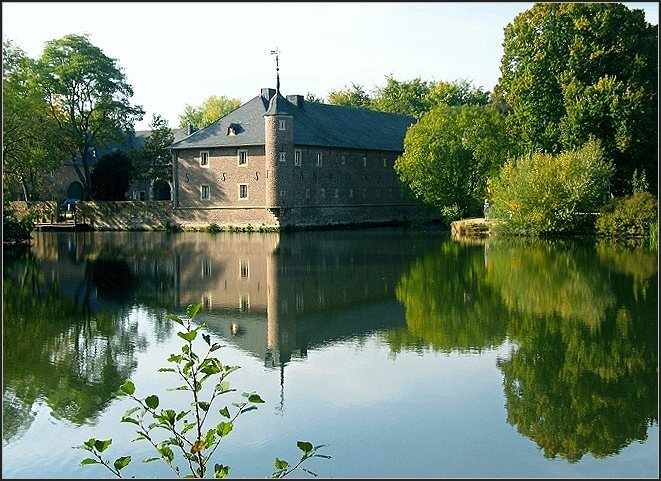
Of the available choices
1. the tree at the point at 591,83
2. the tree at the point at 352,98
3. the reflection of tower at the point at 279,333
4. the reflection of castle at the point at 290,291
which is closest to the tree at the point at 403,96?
the tree at the point at 352,98

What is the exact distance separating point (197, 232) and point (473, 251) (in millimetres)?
18958

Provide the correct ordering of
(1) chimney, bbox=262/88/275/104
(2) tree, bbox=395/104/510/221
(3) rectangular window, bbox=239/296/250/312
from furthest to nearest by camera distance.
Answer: (1) chimney, bbox=262/88/275/104 < (2) tree, bbox=395/104/510/221 < (3) rectangular window, bbox=239/296/250/312

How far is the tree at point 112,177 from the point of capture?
48.3 m

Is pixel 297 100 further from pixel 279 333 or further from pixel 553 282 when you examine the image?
pixel 279 333

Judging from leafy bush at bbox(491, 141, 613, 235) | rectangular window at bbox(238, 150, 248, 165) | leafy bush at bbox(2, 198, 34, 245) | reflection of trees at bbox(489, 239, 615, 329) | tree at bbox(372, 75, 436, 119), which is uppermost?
tree at bbox(372, 75, 436, 119)

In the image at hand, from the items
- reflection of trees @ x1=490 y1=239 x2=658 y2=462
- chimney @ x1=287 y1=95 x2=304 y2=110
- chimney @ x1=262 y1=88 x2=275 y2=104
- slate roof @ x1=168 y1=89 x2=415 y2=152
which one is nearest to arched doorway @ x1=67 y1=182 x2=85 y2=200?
slate roof @ x1=168 y1=89 x2=415 y2=152

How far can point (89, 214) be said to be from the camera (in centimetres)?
4600

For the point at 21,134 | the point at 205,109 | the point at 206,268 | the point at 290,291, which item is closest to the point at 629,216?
the point at 206,268

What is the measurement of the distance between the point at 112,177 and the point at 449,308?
36.5 meters

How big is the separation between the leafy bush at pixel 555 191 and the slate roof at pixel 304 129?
1264 cm

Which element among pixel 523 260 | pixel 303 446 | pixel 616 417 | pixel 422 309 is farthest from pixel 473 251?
pixel 303 446

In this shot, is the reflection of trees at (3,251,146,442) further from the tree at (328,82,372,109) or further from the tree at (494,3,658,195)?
the tree at (328,82,372,109)

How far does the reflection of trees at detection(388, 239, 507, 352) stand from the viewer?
12602 mm

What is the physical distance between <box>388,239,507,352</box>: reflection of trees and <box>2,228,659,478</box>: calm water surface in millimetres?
54
